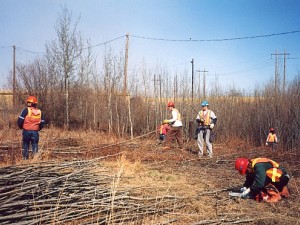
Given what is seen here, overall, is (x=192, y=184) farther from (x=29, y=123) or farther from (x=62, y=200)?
(x=29, y=123)

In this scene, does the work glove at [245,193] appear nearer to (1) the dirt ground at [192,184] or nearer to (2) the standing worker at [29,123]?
(1) the dirt ground at [192,184]

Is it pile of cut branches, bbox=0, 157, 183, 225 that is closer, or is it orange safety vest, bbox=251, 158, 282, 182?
Result: pile of cut branches, bbox=0, 157, 183, 225

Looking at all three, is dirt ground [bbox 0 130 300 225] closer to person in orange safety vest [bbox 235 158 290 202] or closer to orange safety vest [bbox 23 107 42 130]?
person in orange safety vest [bbox 235 158 290 202]

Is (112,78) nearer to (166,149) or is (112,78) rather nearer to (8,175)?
(166,149)

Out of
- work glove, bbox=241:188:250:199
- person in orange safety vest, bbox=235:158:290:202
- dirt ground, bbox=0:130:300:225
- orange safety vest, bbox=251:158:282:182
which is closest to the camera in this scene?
dirt ground, bbox=0:130:300:225

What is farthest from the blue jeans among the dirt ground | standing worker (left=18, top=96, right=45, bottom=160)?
the dirt ground

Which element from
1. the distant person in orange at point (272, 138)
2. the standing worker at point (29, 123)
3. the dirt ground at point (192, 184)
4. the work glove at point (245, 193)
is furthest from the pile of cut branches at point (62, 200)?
the distant person in orange at point (272, 138)

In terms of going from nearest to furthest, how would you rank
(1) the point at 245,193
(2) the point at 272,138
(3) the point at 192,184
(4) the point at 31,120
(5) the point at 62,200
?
1. (5) the point at 62,200
2. (1) the point at 245,193
3. (3) the point at 192,184
4. (4) the point at 31,120
5. (2) the point at 272,138

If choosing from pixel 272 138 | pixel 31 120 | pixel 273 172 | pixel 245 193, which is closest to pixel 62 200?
pixel 245 193

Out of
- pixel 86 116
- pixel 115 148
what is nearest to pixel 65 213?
pixel 115 148

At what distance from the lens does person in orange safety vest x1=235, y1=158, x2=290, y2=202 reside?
5.10 meters

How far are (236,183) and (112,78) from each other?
1061 centimetres

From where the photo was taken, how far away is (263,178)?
5070 mm

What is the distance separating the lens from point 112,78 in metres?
16.0
